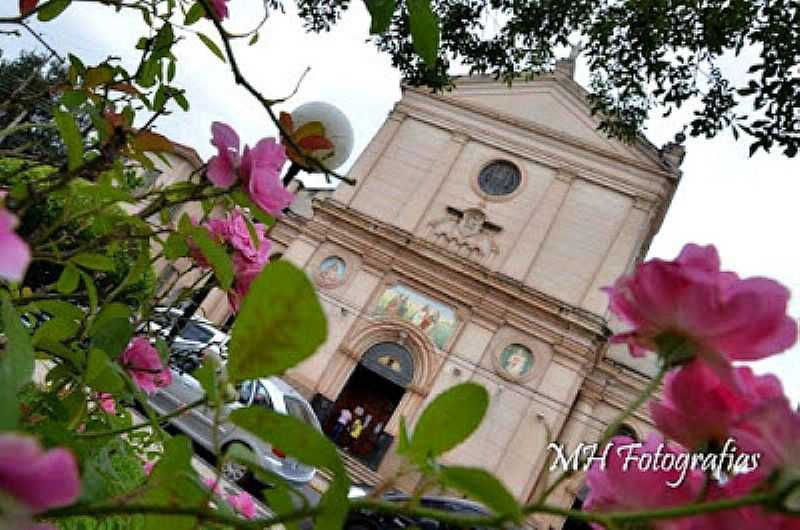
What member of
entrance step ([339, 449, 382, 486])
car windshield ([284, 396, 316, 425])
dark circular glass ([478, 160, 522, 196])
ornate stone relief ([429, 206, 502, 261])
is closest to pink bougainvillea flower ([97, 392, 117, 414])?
car windshield ([284, 396, 316, 425])

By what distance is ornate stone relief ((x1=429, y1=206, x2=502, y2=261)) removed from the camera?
13.7 m

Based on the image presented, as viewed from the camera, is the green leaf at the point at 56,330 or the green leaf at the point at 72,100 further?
the green leaf at the point at 72,100

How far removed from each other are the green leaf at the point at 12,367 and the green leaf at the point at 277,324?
10 cm

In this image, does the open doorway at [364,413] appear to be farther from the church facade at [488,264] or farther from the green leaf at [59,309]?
the green leaf at [59,309]

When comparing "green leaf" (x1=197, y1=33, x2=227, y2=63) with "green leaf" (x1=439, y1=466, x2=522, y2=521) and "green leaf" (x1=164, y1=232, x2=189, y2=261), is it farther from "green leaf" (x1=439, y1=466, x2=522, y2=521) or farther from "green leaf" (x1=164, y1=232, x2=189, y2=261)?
"green leaf" (x1=439, y1=466, x2=522, y2=521)

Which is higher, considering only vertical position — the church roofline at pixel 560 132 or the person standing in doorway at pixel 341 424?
the church roofline at pixel 560 132

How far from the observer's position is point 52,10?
3.30 ft

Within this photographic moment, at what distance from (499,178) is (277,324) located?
1448 cm

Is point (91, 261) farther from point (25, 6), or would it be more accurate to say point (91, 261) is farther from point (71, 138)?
point (25, 6)

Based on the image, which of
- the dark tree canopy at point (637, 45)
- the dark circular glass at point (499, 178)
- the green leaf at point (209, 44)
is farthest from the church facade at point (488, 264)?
the green leaf at point (209, 44)

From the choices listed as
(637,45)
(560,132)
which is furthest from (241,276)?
(560,132)

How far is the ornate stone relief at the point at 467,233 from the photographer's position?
538 inches

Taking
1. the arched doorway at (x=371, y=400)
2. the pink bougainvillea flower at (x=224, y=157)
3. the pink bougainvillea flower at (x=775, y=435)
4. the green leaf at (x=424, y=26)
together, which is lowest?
the pink bougainvillea flower at (x=775, y=435)

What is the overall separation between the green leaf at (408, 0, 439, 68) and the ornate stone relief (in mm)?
12915
